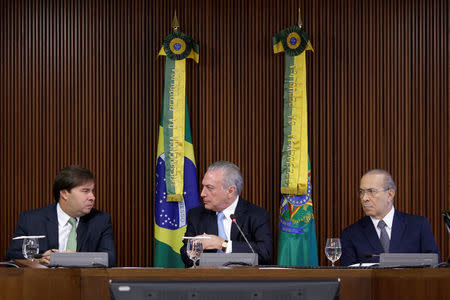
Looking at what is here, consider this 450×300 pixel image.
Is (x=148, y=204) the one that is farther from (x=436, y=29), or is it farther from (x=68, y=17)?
(x=436, y=29)

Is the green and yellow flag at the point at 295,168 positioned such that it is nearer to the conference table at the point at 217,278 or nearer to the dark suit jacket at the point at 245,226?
the dark suit jacket at the point at 245,226

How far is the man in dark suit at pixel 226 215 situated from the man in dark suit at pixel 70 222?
590mm

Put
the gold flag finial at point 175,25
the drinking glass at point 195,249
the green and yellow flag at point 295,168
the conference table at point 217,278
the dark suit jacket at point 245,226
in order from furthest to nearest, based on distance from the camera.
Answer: the gold flag finial at point 175,25, the green and yellow flag at point 295,168, the dark suit jacket at point 245,226, the drinking glass at point 195,249, the conference table at point 217,278

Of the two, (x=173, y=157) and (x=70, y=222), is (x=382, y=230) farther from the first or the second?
(x=70, y=222)

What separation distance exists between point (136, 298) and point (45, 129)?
385 cm

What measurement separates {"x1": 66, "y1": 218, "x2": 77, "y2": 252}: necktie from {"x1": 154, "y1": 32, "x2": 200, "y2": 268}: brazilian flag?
867 millimetres

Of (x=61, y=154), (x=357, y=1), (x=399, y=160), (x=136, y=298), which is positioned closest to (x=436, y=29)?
(x=357, y=1)

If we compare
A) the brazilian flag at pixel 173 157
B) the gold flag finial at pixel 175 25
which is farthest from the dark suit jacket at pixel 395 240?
the gold flag finial at pixel 175 25

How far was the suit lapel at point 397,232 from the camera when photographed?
13.7 ft

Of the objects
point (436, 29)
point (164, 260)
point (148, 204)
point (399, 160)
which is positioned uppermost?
point (436, 29)

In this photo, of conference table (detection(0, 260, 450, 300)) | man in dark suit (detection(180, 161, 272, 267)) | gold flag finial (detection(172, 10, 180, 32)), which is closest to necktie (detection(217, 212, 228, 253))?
man in dark suit (detection(180, 161, 272, 267))

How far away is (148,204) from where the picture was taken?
17.0ft

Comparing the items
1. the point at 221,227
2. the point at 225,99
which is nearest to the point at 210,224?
the point at 221,227

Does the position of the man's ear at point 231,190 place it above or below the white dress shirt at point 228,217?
above
